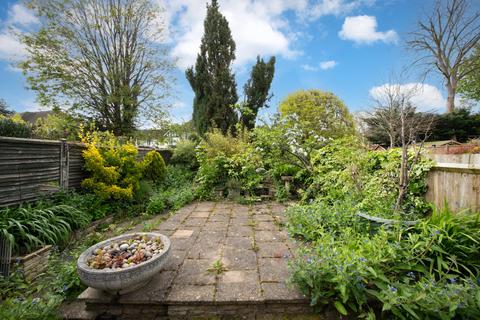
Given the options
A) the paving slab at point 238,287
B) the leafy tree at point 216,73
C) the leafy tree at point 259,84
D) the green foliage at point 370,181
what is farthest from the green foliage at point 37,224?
the leafy tree at point 259,84

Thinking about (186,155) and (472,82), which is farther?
(472,82)

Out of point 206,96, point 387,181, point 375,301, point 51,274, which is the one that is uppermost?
point 206,96

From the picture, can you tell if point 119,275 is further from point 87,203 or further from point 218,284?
point 87,203

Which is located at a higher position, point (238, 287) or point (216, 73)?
point (216, 73)

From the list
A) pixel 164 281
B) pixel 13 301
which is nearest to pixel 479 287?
pixel 164 281

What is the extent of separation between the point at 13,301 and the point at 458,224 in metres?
3.85

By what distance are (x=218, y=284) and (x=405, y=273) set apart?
5.47 ft

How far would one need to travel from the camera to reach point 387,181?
9.91ft

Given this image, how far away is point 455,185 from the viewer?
2328 millimetres

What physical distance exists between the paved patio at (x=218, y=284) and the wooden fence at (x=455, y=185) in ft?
6.09

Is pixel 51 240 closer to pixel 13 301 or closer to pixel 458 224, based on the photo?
pixel 13 301

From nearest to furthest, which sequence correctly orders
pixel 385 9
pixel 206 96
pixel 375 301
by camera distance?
pixel 375 301 < pixel 385 9 < pixel 206 96

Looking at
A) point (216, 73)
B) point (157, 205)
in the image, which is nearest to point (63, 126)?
point (216, 73)

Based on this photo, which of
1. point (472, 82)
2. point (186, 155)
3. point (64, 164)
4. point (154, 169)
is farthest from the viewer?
point (472, 82)
